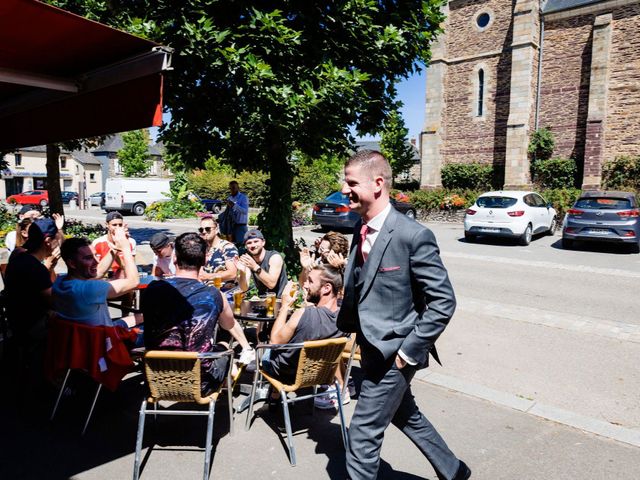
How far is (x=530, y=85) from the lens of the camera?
25.0 metres

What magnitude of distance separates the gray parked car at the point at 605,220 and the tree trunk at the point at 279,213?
31.1ft

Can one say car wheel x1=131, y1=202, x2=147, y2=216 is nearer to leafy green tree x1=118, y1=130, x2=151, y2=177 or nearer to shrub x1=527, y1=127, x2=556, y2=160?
shrub x1=527, y1=127, x2=556, y2=160

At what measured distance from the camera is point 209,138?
22.6 ft

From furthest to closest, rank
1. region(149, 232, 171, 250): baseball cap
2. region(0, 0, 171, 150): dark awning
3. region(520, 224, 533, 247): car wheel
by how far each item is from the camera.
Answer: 1. region(520, 224, 533, 247): car wheel
2. region(149, 232, 171, 250): baseball cap
3. region(0, 0, 171, 150): dark awning

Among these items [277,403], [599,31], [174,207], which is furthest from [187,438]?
[599,31]

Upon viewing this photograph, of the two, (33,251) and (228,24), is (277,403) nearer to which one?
(33,251)

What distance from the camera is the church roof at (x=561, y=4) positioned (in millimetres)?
24000

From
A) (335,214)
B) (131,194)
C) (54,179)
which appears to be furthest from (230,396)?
(131,194)

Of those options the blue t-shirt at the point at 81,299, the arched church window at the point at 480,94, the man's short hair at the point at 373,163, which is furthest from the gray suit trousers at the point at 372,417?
the arched church window at the point at 480,94

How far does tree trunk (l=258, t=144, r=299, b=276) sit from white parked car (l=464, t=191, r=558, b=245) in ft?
29.7

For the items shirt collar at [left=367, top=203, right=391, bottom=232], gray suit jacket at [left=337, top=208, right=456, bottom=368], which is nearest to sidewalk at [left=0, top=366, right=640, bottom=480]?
gray suit jacket at [left=337, top=208, right=456, bottom=368]

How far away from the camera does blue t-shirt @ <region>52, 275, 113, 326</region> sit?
12.4 ft

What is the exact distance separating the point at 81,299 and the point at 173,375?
1.05 m

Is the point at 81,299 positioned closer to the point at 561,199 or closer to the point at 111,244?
the point at 111,244
